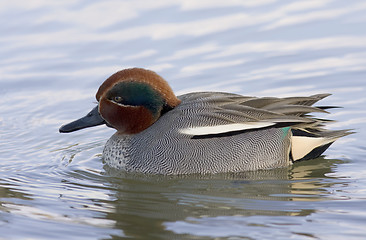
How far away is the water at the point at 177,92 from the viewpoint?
6.59 metres

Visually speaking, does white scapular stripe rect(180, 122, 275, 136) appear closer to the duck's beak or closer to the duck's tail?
the duck's tail

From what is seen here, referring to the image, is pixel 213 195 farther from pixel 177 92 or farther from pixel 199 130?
pixel 177 92

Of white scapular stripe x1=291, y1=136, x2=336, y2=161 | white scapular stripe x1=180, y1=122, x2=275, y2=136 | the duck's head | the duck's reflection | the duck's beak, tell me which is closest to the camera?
the duck's reflection

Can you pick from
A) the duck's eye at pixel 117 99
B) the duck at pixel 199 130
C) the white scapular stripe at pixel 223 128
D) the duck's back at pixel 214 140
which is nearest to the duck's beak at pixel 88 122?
the duck at pixel 199 130

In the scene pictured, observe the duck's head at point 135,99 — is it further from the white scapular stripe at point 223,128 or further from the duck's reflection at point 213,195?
the duck's reflection at point 213,195

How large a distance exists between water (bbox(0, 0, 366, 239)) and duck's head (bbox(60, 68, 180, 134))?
0.60m

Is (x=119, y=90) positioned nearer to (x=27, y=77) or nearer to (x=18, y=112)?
(x=18, y=112)

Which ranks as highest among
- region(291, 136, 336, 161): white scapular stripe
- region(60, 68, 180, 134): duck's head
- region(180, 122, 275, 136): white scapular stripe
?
region(60, 68, 180, 134): duck's head

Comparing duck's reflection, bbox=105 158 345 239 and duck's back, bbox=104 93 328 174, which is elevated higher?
duck's back, bbox=104 93 328 174

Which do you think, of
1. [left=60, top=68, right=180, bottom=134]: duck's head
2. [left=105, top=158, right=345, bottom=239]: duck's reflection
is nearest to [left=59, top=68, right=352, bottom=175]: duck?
[left=60, top=68, right=180, bottom=134]: duck's head

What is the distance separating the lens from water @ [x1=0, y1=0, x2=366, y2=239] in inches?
259

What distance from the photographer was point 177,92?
10.6 meters

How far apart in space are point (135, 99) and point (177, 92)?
7.94ft

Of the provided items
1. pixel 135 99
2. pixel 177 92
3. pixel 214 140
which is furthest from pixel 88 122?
pixel 177 92
